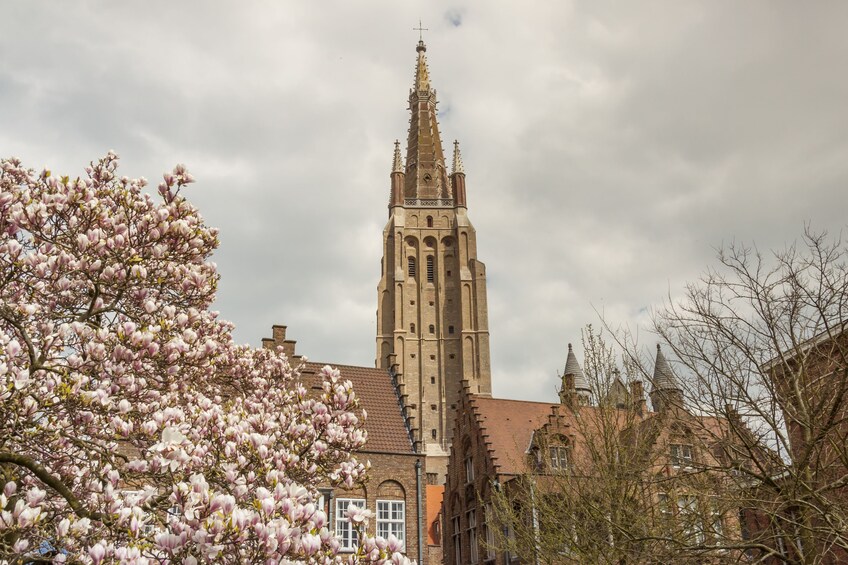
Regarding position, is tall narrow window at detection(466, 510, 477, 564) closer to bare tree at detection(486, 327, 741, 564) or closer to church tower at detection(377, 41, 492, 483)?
bare tree at detection(486, 327, 741, 564)

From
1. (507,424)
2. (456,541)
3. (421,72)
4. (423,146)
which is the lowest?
(456,541)

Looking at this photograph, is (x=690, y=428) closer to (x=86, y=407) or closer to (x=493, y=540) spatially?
(x=86, y=407)

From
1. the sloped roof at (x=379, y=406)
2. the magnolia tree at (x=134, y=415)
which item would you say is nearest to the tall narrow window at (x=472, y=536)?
the sloped roof at (x=379, y=406)

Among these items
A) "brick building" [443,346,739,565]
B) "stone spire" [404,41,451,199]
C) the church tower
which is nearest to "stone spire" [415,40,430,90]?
"stone spire" [404,41,451,199]

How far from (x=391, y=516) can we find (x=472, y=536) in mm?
6467

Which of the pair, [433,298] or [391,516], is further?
[433,298]

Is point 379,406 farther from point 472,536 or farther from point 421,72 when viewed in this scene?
point 421,72

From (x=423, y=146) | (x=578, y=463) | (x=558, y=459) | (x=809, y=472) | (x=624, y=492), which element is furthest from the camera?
(x=423, y=146)

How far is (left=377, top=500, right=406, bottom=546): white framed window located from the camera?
25703 mm

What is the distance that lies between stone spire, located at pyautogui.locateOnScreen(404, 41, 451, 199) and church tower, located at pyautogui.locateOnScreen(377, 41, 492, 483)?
191mm

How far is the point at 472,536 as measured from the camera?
3072 centimetres

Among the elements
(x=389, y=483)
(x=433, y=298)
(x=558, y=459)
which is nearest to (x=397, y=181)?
(x=433, y=298)

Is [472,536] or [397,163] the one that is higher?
[397,163]

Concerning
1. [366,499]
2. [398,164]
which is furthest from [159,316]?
[398,164]
